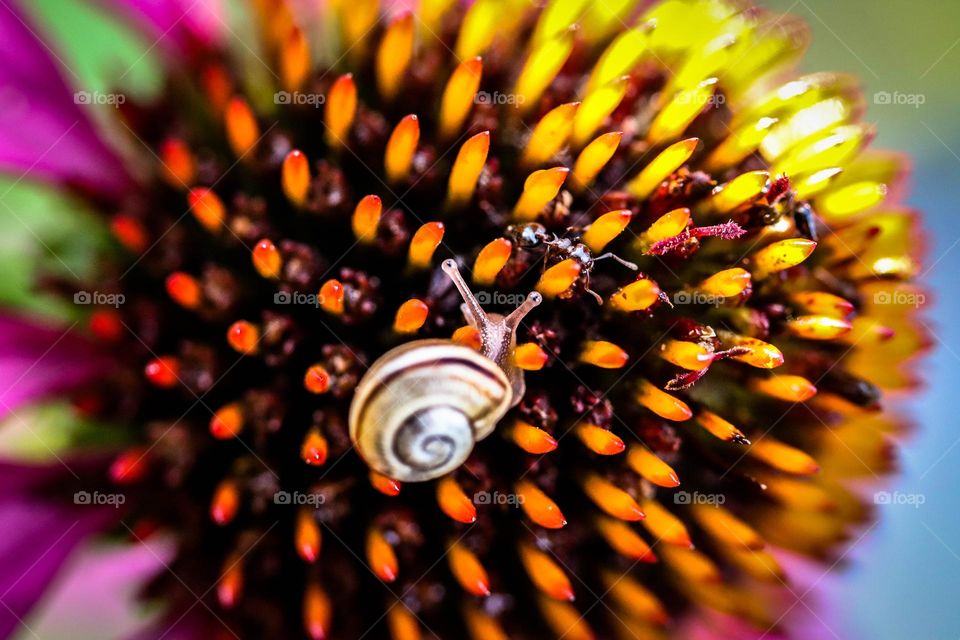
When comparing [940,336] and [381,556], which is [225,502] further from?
[940,336]

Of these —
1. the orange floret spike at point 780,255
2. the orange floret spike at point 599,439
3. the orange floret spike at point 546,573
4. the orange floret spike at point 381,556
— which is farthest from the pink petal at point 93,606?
the orange floret spike at point 780,255

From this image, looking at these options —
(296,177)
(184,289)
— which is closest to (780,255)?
(296,177)

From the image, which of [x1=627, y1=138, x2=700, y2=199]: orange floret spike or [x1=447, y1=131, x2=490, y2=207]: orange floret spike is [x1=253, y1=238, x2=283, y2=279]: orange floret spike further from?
[x1=627, y1=138, x2=700, y2=199]: orange floret spike

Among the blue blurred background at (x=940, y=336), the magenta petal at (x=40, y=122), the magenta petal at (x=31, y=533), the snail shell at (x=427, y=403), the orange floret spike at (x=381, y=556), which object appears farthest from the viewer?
the blue blurred background at (x=940, y=336)

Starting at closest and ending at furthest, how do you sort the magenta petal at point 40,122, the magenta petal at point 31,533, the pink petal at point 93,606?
1. the magenta petal at point 31,533
2. the magenta petal at point 40,122
3. the pink petal at point 93,606

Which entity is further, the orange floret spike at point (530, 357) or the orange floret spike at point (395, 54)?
the orange floret spike at point (395, 54)

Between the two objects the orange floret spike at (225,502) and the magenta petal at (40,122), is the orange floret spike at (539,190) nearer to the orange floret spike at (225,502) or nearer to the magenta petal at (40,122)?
the orange floret spike at (225,502)

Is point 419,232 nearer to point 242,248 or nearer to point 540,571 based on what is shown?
point 242,248
